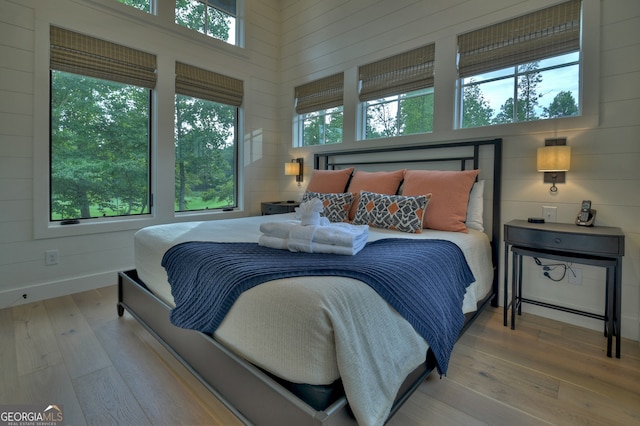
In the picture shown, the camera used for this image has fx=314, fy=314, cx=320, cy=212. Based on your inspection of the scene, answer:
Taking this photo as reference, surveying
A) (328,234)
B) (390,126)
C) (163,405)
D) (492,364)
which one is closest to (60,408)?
(163,405)

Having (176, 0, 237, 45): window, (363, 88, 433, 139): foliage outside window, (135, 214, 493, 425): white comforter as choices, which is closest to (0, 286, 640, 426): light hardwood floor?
(135, 214, 493, 425): white comforter

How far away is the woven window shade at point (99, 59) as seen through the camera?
2703 mm

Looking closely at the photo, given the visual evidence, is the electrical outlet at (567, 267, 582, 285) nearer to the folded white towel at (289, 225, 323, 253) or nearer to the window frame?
the window frame

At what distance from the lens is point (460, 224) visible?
2312 millimetres

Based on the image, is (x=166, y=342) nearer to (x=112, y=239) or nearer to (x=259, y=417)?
(x=259, y=417)

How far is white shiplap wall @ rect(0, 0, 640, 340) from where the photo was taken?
209cm

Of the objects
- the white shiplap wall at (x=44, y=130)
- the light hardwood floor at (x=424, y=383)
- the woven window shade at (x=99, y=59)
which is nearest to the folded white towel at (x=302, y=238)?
the light hardwood floor at (x=424, y=383)

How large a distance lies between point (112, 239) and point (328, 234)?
8.45 ft

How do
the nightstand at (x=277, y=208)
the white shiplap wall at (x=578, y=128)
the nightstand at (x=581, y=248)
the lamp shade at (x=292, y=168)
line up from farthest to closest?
the lamp shade at (x=292, y=168) < the nightstand at (x=277, y=208) < the white shiplap wall at (x=578, y=128) < the nightstand at (x=581, y=248)

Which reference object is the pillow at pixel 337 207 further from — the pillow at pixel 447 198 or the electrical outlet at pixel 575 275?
the electrical outlet at pixel 575 275

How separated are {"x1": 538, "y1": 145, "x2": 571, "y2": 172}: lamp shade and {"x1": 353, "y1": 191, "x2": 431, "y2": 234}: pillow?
2.64ft

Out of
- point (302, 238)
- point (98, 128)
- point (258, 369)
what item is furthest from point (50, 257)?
point (258, 369)

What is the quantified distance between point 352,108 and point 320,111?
1.98 feet

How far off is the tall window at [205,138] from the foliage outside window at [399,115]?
173 centimetres
